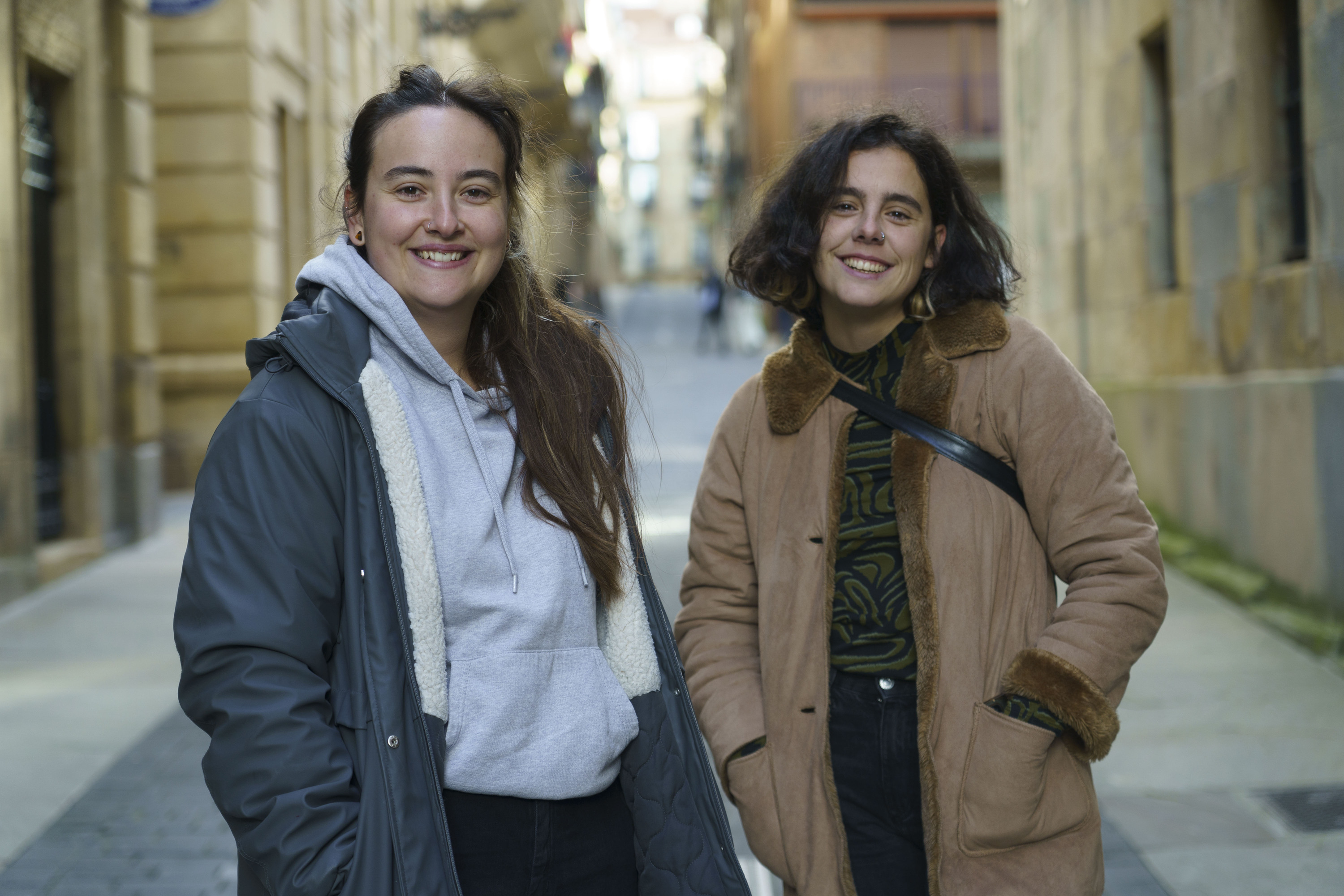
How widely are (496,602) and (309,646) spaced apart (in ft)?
0.99

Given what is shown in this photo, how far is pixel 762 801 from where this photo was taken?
2.42m

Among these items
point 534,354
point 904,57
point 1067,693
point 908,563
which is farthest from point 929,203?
point 904,57

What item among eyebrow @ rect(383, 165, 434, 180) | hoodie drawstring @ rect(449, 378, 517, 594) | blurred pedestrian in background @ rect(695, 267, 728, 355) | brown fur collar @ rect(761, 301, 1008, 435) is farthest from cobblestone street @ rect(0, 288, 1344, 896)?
blurred pedestrian in background @ rect(695, 267, 728, 355)

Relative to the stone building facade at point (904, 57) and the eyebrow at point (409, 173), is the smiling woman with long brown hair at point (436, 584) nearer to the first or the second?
the eyebrow at point (409, 173)

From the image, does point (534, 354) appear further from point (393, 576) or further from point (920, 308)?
point (920, 308)

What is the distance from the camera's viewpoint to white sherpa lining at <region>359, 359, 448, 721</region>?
1.87 metres

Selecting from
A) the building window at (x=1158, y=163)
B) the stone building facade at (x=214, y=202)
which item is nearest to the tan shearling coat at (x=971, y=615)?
the building window at (x=1158, y=163)

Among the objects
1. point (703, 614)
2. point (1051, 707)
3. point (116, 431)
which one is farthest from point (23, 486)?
point (1051, 707)

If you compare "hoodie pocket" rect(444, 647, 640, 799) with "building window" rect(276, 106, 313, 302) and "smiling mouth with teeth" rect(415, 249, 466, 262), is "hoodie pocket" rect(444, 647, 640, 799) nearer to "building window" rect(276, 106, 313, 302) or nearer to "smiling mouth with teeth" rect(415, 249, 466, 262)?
"smiling mouth with teeth" rect(415, 249, 466, 262)

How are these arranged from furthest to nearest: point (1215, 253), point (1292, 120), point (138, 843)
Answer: point (1215, 253)
point (1292, 120)
point (138, 843)

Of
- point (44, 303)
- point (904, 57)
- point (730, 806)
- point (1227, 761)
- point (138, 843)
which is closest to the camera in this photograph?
point (138, 843)

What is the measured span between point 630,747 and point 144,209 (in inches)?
379

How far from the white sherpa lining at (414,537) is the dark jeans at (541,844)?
18cm

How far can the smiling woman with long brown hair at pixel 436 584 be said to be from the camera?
68.8 inches
